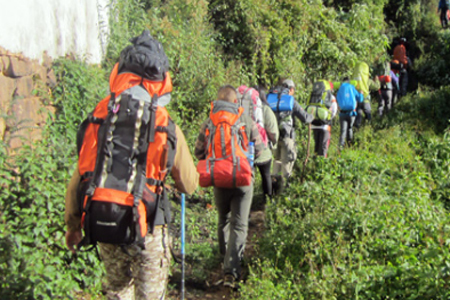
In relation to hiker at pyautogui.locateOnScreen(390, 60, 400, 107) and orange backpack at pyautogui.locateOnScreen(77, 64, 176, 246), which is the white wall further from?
hiker at pyautogui.locateOnScreen(390, 60, 400, 107)

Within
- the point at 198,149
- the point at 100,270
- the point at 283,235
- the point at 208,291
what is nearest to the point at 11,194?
the point at 100,270

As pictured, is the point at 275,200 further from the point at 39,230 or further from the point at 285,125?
the point at 39,230

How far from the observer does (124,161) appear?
117 inches

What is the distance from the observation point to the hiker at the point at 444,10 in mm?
15823

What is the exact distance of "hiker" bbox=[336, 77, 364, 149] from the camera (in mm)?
9530

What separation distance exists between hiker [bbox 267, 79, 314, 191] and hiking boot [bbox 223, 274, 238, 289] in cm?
279

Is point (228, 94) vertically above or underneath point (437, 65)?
underneath

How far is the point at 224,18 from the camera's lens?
36.8 ft

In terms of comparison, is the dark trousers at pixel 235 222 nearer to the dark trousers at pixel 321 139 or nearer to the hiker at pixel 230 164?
the hiker at pixel 230 164

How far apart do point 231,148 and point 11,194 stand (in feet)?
6.85

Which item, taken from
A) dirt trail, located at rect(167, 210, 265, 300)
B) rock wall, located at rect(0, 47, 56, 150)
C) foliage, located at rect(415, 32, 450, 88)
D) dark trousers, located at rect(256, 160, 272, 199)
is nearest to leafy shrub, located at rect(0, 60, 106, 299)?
rock wall, located at rect(0, 47, 56, 150)

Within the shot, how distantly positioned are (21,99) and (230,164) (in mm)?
2259

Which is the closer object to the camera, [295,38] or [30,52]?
[30,52]

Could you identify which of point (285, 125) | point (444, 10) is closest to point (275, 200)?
point (285, 125)
